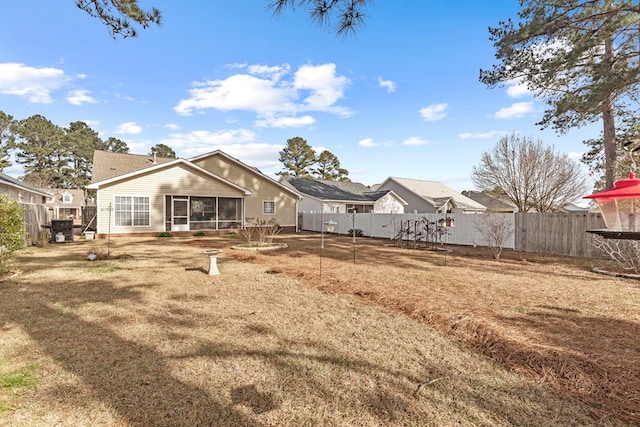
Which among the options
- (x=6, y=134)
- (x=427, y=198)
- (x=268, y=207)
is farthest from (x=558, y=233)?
(x=6, y=134)

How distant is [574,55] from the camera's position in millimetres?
8117

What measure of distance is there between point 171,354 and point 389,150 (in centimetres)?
2428

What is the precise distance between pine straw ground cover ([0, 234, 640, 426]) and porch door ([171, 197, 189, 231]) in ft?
39.8

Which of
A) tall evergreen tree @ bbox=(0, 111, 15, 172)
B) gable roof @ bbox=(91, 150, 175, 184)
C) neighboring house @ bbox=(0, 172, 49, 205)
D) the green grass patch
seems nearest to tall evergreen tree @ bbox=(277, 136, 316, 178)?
gable roof @ bbox=(91, 150, 175, 184)

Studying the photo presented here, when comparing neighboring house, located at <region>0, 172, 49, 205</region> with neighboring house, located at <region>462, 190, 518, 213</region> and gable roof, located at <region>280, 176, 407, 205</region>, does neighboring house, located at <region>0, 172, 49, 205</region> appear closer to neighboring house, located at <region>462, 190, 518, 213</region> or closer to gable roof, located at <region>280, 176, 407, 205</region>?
gable roof, located at <region>280, 176, 407, 205</region>

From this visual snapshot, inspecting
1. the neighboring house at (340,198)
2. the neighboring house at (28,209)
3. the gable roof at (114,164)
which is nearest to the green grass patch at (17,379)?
the neighboring house at (28,209)

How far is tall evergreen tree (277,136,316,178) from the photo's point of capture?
46.3 m

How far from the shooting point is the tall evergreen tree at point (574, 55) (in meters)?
8.08

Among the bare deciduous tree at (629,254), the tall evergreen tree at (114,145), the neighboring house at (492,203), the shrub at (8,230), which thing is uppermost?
the tall evergreen tree at (114,145)

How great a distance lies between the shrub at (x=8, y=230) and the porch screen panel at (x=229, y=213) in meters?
13.3

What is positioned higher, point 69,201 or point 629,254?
point 69,201

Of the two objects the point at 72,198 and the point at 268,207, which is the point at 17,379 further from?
the point at 72,198

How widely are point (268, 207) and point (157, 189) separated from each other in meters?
7.33

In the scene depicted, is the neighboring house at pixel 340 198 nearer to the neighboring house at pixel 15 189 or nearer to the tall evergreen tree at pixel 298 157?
the tall evergreen tree at pixel 298 157
